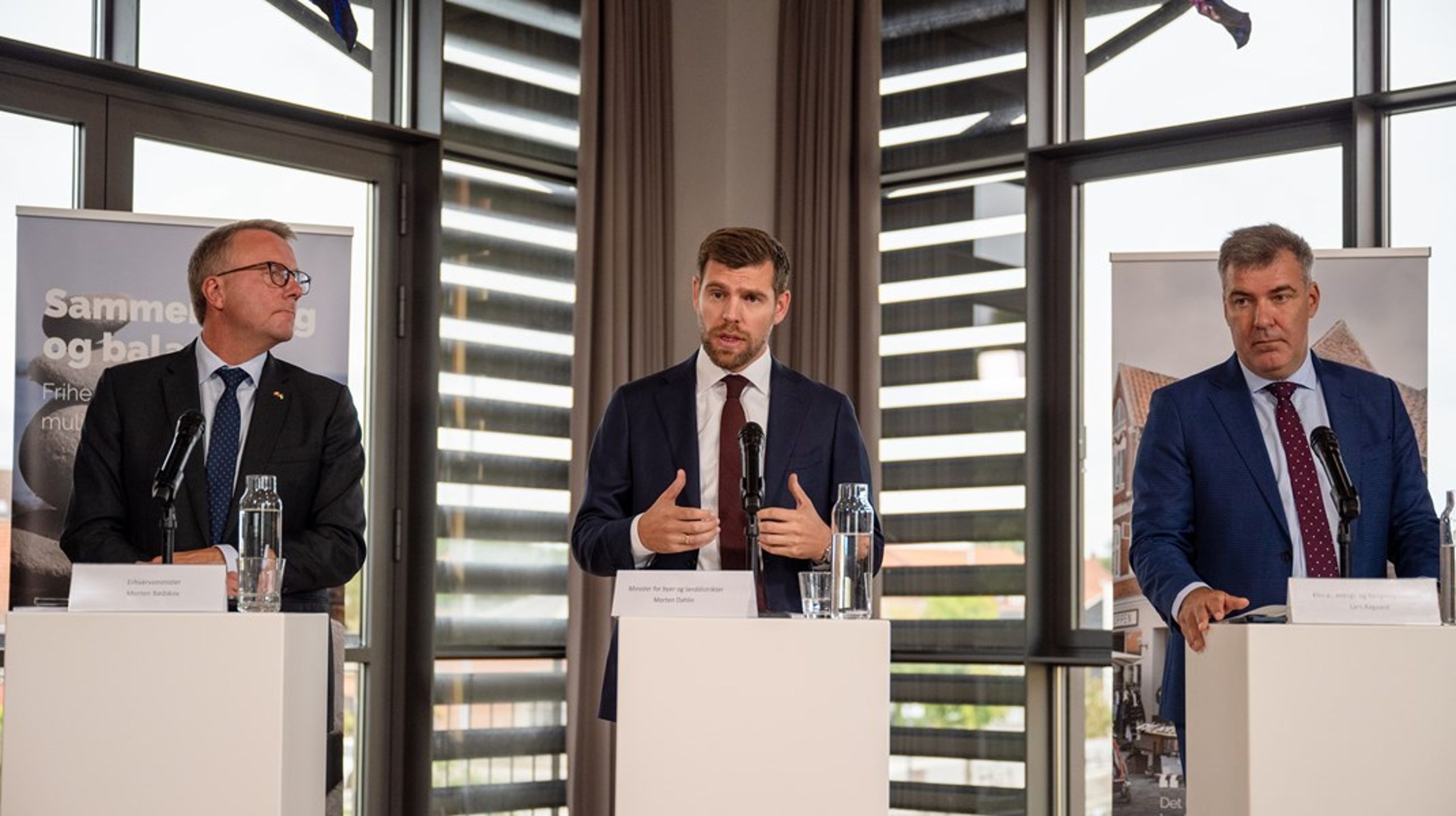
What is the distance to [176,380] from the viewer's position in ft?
13.6

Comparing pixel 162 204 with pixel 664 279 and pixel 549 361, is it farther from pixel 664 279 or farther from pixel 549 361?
pixel 664 279

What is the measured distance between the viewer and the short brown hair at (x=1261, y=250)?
3.80 metres

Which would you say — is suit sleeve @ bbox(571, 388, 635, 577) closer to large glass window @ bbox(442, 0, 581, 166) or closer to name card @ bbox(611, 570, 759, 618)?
name card @ bbox(611, 570, 759, 618)

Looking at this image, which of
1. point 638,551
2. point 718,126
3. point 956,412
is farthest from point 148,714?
point 718,126

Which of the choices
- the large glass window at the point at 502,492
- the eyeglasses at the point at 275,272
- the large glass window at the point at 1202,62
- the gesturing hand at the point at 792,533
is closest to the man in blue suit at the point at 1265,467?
the gesturing hand at the point at 792,533

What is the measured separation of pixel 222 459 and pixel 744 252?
1.46 meters

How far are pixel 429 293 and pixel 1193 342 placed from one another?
2595 millimetres

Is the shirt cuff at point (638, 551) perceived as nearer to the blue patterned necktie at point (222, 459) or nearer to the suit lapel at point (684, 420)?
the suit lapel at point (684, 420)

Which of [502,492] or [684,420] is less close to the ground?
[684,420]

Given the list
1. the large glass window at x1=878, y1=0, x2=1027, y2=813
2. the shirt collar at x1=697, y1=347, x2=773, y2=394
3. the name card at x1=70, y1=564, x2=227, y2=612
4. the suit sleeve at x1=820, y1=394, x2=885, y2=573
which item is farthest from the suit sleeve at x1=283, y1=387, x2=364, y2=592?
the large glass window at x1=878, y1=0, x2=1027, y2=813

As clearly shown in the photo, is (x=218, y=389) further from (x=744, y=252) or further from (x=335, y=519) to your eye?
(x=744, y=252)

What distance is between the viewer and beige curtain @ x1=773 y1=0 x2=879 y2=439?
5.95m

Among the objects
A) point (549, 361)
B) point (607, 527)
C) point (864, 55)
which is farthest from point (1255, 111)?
point (607, 527)

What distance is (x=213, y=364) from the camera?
423 centimetres
